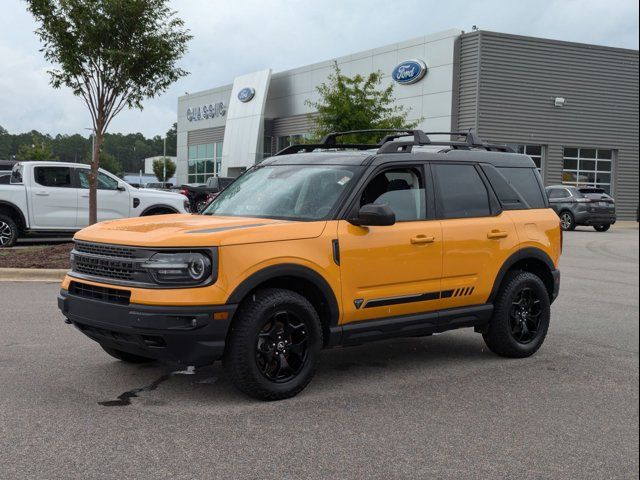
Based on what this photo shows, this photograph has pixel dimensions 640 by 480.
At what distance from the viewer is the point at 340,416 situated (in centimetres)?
506

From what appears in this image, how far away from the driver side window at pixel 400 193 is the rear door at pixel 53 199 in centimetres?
1148

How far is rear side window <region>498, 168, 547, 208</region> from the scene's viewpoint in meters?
7.17

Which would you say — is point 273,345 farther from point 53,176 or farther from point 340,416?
point 53,176

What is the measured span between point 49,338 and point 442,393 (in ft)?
13.2

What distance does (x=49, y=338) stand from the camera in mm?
7508

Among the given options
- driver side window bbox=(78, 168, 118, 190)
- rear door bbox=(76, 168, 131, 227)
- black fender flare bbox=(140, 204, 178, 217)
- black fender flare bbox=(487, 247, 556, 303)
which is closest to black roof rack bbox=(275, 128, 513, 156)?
black fender flare bbox=(487, 247, 556, 303)

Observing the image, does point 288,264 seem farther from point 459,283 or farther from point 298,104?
point 298,104

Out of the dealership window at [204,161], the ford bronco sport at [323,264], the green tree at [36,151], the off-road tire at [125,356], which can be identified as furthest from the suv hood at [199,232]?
the green tree at [36,151]

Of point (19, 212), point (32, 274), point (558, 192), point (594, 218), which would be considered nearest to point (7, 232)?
point (19, 212)

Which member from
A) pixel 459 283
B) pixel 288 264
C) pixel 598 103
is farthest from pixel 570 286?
pixel 598 103

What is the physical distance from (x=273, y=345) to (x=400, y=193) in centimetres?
174

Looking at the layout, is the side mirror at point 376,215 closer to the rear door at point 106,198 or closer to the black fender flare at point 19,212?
the rear door at point 106,198

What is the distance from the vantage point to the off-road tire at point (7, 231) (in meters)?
15.5

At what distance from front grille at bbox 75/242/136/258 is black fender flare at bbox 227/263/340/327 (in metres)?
0.79
